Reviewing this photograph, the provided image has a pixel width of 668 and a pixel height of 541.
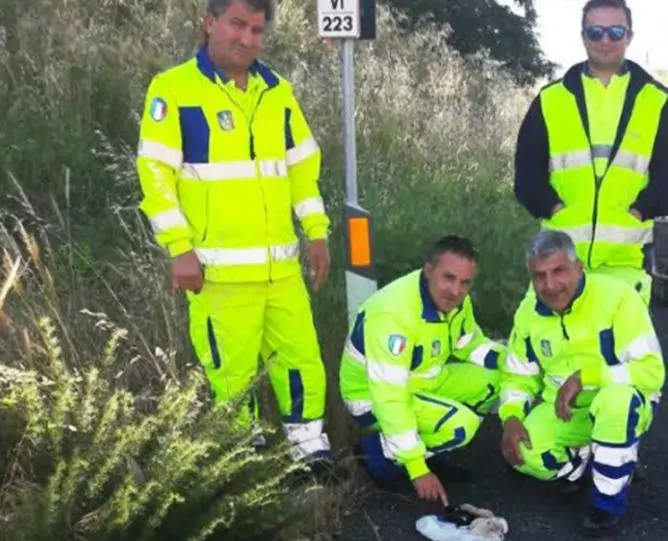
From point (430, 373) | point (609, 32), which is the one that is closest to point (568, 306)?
point (430, 373)

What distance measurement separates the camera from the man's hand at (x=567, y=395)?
4.41 m

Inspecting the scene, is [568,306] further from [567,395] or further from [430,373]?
[430,373]

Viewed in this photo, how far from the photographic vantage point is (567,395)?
441 cm

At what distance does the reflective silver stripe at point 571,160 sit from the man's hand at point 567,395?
88 cm

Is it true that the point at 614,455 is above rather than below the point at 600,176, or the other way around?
below

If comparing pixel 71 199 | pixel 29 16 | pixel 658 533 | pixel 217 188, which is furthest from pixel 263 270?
pixel 29 16

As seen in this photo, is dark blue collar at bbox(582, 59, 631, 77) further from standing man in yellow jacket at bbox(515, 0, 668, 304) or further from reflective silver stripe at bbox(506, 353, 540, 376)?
reflective silver stripe at bbox(506, 353, 540, 376)

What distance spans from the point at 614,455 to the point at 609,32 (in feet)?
5.63

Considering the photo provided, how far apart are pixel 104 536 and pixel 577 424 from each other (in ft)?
7.05

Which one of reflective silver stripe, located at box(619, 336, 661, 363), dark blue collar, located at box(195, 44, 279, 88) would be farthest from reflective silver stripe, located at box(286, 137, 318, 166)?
reflective silver stripe, located at box(619, 336, 661, 363)

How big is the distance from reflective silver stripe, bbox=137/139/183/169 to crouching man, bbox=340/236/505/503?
108 centimetres

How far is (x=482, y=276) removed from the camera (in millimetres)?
6438

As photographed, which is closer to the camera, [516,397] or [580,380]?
[580,380]

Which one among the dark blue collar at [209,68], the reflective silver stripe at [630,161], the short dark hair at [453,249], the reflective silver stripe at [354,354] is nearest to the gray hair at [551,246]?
the short dark hair at [453,249]
